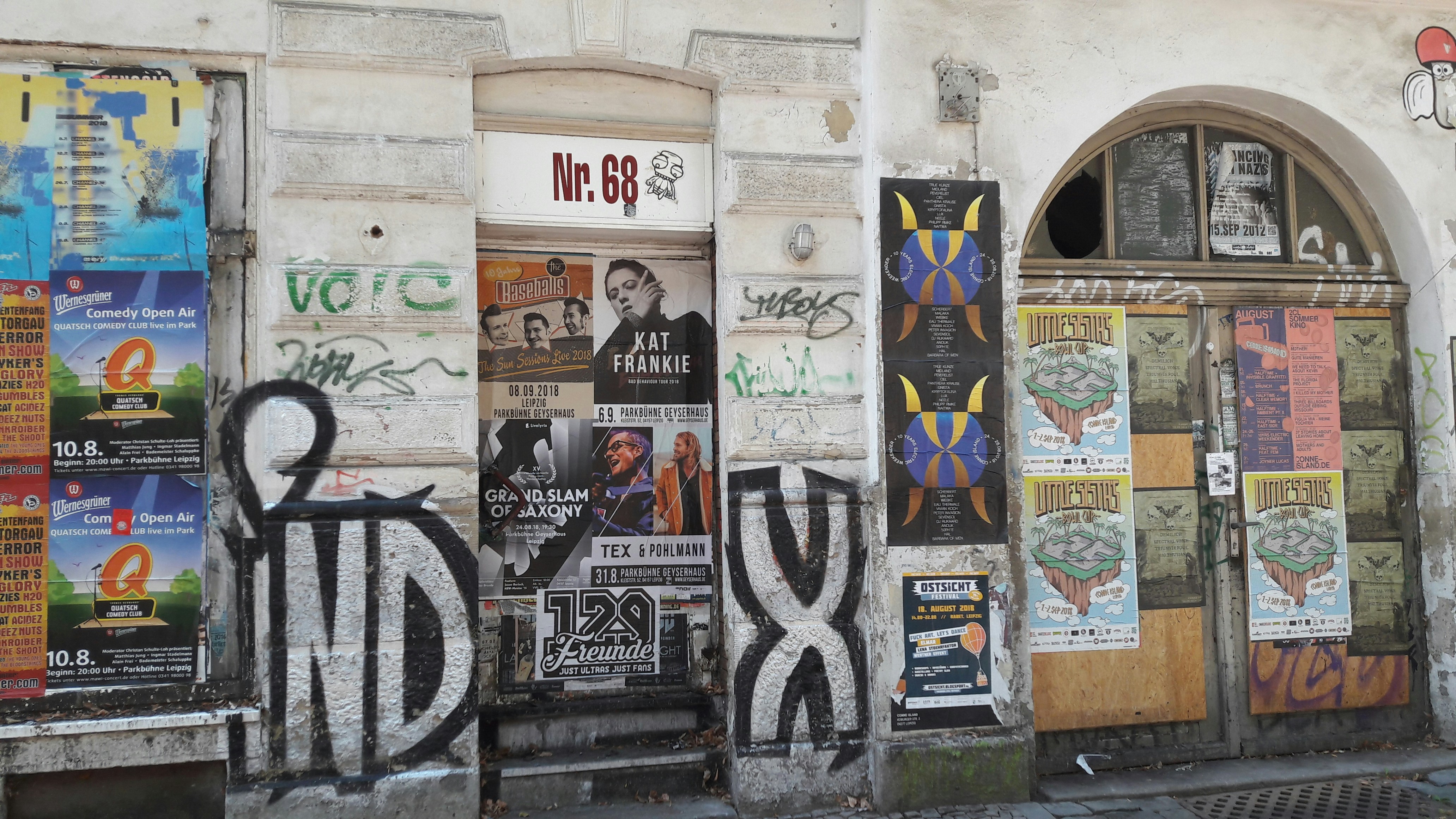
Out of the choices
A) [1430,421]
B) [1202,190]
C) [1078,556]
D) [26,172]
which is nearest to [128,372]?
[26,172]

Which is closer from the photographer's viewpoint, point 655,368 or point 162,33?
point 162,33

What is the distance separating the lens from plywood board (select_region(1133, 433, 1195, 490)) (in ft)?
17.3

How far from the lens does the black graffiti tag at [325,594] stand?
4148 mm

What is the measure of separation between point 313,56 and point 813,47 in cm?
255

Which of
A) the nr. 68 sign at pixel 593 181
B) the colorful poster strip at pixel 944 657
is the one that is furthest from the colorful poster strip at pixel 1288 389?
the nr. 68 sign at pixel 593 181

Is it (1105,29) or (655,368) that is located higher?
(1105,29)

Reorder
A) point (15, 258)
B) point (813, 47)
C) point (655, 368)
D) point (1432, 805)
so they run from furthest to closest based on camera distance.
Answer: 1. point (655, 368)
2. point (813, 47)
3. point (1432, 805)
4. point (15, 258)

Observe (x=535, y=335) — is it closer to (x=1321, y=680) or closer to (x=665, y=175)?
(x=665, y=175)

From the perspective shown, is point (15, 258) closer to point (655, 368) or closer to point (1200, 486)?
point (655, 368)

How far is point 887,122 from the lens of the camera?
4.73m

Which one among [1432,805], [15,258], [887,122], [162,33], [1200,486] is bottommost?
[1432,805]

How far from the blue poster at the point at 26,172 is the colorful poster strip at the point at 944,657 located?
14.8ft

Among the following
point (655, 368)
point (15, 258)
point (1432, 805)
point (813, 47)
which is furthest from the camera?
point (655, 368)

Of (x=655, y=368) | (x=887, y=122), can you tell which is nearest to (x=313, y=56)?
(x=655, y=368)
